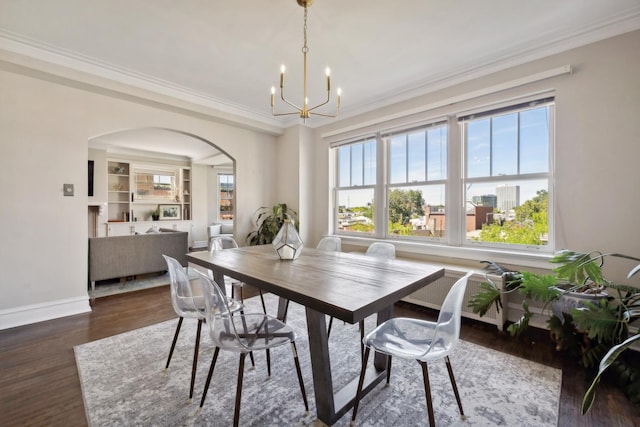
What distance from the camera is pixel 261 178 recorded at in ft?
16.4

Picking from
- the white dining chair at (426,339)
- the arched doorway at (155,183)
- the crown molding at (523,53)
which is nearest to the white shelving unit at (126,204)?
the arched doorway at (155,183)

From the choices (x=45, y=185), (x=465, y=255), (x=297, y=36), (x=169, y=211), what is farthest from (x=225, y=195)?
(x=465, y=255)

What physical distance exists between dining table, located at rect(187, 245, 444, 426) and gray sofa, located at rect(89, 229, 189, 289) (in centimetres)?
245

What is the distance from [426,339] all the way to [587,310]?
129 cm

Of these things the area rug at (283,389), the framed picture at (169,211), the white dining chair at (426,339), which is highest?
the framed picture at (169,211)

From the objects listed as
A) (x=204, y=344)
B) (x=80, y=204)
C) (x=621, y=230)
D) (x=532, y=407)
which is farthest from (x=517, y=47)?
(x=80, y=204)

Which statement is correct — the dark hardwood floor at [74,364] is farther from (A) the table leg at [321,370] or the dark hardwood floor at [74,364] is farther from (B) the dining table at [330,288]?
(A) the table leg at [321,370]

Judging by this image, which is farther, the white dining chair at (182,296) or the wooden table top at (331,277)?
the white dining chair at (182,296)

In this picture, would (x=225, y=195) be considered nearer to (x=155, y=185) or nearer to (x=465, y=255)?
(x=155, y=185)

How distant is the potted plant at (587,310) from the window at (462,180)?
0.69 m

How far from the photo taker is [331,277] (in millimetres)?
1759

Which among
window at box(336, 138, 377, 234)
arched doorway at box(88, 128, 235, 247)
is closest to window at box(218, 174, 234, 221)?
arched doorway at box(88, 128, 235, 247)

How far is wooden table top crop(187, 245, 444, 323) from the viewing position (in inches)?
51.5

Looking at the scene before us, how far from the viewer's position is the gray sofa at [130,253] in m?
3.86
